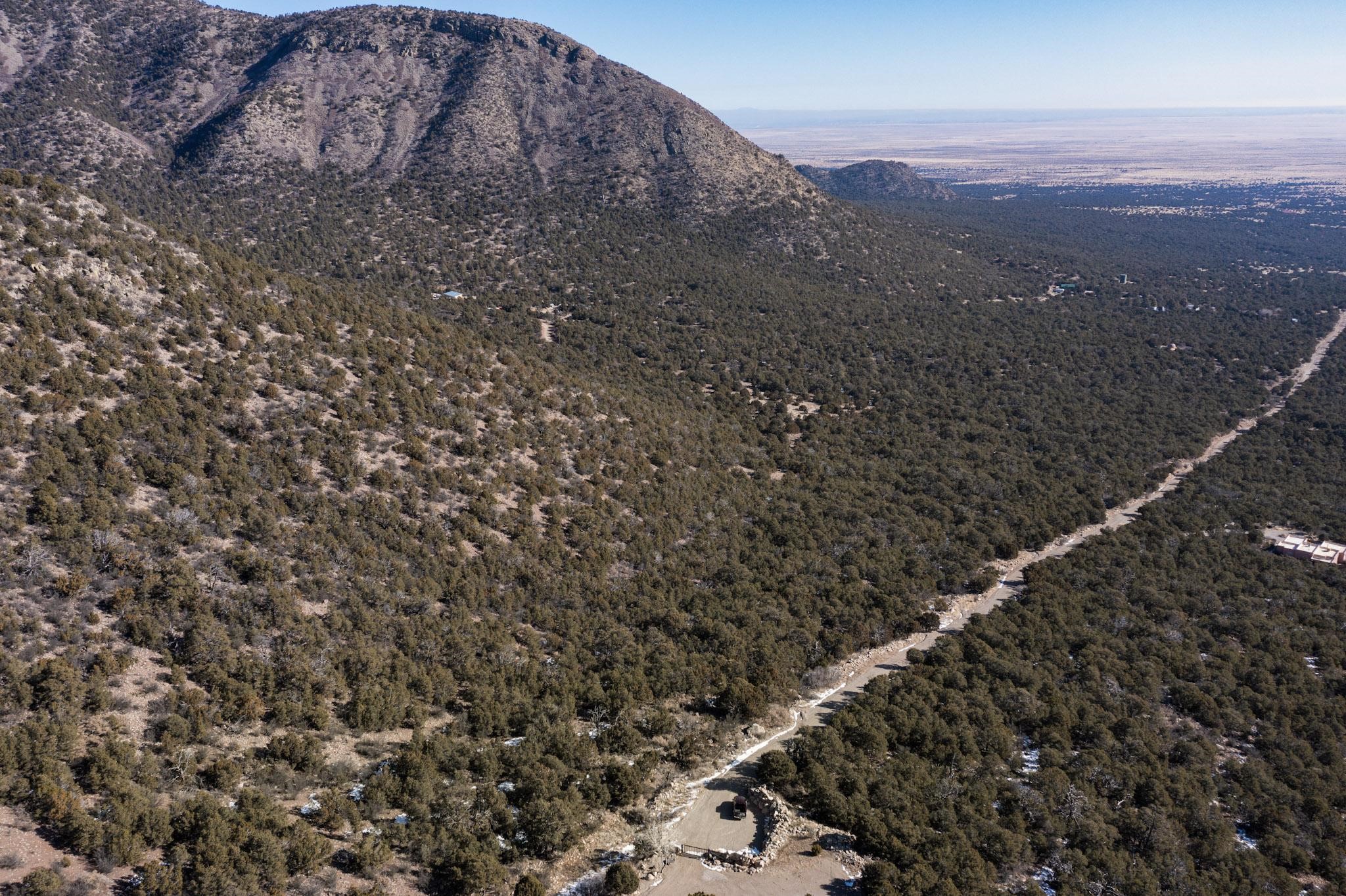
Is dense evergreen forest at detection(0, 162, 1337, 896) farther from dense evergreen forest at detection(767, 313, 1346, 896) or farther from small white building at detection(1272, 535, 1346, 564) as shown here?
small white building at detection(1272, 535, 1346, 564)

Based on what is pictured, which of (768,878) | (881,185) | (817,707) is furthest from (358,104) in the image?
(881,185)

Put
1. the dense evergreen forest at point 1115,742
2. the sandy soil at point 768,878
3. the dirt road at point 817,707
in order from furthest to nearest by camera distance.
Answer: the dense evergreen forest at point 1115,742
the dirt road at point 817,707
the sandy soil at point 768,878

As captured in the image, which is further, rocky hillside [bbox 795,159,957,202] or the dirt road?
rocky hillside [bbox 795,159,957,202]

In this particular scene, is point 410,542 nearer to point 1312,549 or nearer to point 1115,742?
point 1115,742

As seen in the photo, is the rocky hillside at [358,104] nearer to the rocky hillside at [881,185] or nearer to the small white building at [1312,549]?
the small white building at [1312,549]

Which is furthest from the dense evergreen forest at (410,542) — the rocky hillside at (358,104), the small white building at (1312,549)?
the rocky hillside at (358,104)

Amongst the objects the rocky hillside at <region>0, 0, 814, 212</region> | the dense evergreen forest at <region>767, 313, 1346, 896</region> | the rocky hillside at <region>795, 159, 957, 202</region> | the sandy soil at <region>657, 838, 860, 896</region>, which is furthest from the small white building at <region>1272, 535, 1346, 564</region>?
the rocky hillside at <region>795, 159, 957, 202</region>
